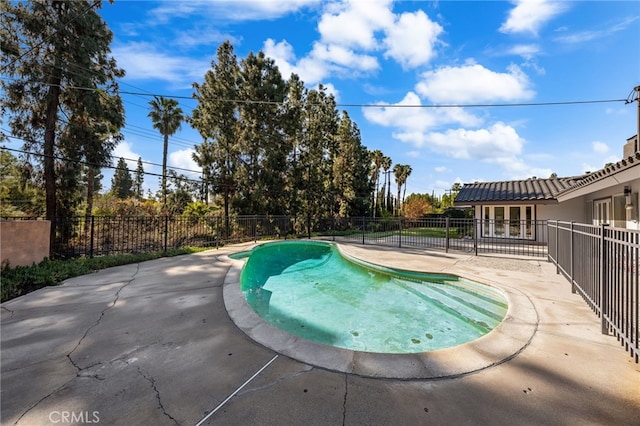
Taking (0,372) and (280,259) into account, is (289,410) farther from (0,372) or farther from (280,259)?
(280,259)

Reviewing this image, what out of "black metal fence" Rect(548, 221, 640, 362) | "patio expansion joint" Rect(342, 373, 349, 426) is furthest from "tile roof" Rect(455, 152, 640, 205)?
"patio expansion joint" Rect(342, 373, 349, 426)

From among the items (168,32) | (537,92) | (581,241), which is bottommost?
(581,241)

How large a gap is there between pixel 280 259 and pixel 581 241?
30.1 ft

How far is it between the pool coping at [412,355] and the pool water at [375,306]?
3.03 feet

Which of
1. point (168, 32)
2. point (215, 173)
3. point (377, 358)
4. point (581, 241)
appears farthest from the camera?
point (215, 173)

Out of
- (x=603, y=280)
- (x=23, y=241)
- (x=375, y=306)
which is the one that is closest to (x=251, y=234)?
(x=23, y=241)

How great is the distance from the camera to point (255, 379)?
92.4 inches

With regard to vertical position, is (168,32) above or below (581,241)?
above

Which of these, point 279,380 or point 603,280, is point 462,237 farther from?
point 279,380

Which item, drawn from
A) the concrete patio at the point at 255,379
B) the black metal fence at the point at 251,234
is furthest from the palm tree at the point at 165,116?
the concrete patio at the point at 255,379

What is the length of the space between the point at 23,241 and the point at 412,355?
8819 millimetres

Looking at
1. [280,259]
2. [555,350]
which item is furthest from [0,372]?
[280,259]

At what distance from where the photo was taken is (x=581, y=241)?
4246mm

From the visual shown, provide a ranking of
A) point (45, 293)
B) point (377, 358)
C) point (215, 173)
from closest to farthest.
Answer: point (377, 358)
point (45, 293)
point (215, 173)
